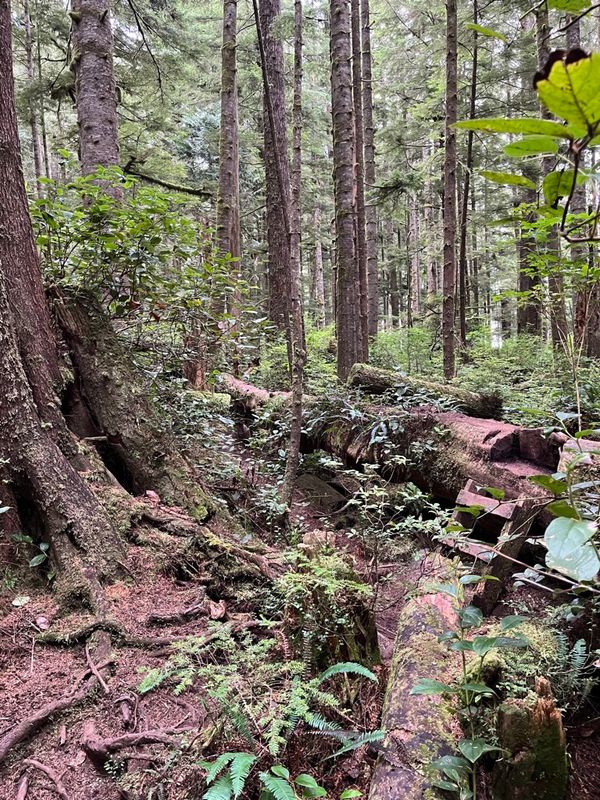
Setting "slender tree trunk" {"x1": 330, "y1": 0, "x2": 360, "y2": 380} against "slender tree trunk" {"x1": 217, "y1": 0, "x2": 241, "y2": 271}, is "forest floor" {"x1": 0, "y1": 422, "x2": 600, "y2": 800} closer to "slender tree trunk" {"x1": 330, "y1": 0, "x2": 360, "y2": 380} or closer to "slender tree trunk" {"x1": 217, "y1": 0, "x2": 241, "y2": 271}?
"slender tree trunk" {"x1": 330, "y1": 0, "x2": 360, "y2": 380}

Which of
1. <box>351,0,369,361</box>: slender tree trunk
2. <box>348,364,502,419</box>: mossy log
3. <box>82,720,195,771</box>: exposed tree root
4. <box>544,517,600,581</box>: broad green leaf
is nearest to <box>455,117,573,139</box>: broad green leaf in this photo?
<box>544,517,600,581</box>: broad green leaf

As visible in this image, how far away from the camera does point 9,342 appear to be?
3434 millimetres

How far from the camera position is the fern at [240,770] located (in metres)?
1.72

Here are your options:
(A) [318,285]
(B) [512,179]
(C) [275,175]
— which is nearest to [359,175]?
(C) [275,175]

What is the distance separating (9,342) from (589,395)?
629 cm

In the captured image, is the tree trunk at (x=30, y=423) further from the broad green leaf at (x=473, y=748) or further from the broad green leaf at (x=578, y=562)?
the broad green leaf at (x=578, y=562)

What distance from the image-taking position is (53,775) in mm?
2154

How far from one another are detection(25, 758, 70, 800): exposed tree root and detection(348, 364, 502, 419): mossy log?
18.0 ft

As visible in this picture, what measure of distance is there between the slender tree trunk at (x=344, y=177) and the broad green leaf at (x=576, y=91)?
8.43m

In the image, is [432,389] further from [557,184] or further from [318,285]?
[318,285]

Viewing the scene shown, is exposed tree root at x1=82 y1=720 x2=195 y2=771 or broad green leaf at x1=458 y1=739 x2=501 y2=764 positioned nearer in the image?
broad green leaf at x1=458 y1=739 x2=501 y2=764

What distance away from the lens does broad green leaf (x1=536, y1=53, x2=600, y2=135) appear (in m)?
0.62

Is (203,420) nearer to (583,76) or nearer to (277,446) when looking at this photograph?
(277,446)

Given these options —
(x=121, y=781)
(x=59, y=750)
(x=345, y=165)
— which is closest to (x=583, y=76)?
(x=121, y=781)
